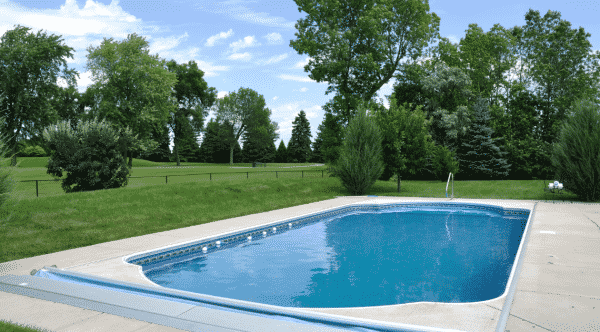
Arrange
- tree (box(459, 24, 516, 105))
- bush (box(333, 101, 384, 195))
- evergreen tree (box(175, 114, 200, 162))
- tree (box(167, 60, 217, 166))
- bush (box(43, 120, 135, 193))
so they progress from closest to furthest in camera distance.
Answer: bush (box(43, 120, 135, 193)) < bush (box(333, 101, 384, 195)) < tree (box(459, 24, 516, 105)) < tree (box(167, 60, 217, 166)) < evergreen tree (box(175, 114, 200, 162))

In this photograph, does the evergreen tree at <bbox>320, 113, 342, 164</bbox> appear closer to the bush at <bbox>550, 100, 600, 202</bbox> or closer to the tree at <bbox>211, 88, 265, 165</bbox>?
the bush at <bbox>550, 100, 600, 202</bbox>

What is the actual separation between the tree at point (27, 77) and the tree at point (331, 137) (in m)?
24.8

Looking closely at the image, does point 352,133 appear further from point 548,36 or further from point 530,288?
point 548,36

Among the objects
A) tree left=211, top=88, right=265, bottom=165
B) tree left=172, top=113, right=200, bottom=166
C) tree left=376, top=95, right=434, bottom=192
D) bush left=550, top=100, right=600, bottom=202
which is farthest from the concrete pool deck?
tree left=211, top=88, right=265, bottom=165

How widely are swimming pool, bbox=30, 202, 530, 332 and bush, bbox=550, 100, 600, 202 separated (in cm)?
425

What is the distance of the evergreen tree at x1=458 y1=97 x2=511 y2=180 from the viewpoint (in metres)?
29.1

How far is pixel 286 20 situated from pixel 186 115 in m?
25.8

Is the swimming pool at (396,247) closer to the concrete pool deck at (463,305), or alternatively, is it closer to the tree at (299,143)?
the concrete pool deck at (463,305)

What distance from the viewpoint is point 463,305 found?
189 inches

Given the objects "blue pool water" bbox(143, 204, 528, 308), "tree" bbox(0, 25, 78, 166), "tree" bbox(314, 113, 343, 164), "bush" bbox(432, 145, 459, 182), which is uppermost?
"tree" bbox(0, 25, 78, 166)

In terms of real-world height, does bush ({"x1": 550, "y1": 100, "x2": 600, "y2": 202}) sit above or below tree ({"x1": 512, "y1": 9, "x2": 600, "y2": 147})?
below

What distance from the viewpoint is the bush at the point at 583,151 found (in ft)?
52.1

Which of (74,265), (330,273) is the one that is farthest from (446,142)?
(74,265)

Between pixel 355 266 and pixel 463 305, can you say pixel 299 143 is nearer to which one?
pixel 355 266
